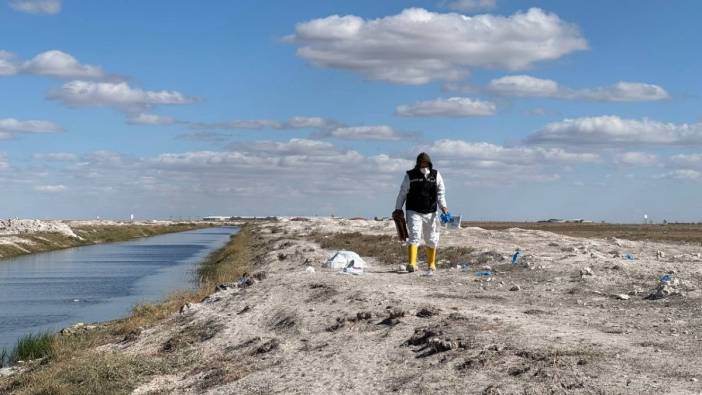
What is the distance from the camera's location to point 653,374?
27.3ft

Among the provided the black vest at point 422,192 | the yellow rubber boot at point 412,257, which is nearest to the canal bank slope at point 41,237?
the yellow rubber boot at point 412,257

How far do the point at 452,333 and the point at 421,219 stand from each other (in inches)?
275

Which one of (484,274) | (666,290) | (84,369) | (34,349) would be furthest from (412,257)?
(34,349)

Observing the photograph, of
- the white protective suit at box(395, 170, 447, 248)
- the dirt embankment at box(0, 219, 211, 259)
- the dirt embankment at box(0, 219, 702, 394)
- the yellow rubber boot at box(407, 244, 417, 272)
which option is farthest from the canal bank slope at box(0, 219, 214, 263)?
the white protective suit at box(395, 170, 447, 248)

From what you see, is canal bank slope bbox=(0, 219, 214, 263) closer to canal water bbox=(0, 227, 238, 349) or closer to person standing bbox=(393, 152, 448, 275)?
canal water bbox=(0, 227, 238, 349)

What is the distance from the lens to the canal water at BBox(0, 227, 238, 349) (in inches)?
977

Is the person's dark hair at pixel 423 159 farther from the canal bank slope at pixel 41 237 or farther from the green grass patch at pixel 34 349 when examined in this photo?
the canal bank slope at pixel 41 237

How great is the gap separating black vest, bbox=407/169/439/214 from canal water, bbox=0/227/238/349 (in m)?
10.1

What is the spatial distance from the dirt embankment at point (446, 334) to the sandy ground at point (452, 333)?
0.03 metres

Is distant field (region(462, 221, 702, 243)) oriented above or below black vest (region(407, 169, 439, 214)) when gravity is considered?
below

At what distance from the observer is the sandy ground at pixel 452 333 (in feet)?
29.5

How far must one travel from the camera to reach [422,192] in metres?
17.6

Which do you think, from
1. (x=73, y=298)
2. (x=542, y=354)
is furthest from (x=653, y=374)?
(x=73, y=298)

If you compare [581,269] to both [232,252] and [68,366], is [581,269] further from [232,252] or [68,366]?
[232,252]
